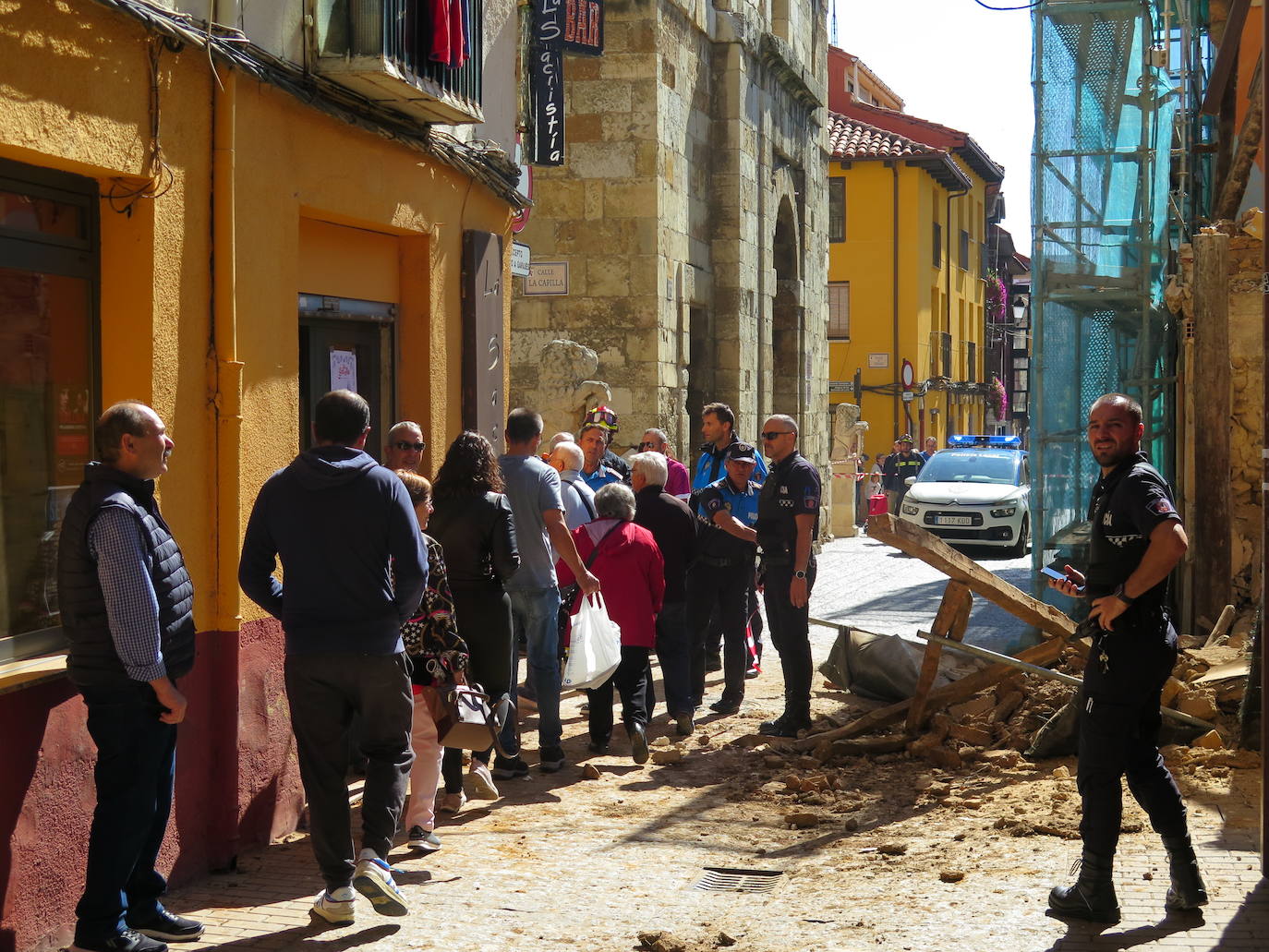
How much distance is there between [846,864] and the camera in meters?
6.58

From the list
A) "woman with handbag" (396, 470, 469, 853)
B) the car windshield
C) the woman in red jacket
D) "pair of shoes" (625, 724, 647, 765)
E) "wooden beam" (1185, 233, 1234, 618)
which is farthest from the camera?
the car windshield

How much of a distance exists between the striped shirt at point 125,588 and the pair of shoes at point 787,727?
4897mm

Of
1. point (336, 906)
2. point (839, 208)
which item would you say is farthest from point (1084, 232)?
point (839, 208)

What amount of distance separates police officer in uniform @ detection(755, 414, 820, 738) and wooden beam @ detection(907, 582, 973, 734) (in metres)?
0.70

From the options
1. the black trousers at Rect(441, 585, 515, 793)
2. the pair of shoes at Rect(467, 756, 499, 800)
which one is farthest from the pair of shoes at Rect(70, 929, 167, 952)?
the pair of shoes at Rect(467, 756, 499, 800)

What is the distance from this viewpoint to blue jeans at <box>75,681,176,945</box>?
203 inches

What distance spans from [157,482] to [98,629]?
1.08 m

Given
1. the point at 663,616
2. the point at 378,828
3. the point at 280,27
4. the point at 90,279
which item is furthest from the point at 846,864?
the point at 280,27

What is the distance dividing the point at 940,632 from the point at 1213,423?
14.1ft

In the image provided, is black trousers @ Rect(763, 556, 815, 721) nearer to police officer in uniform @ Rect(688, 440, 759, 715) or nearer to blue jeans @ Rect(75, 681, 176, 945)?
police officer in uniform @ Rect(688, 440, 759, 715)

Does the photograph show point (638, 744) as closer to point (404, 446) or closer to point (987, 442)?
point (404, 446)

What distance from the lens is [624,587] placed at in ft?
29.1

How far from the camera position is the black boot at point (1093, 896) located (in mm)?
5441

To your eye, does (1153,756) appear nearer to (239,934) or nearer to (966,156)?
(239,934)
